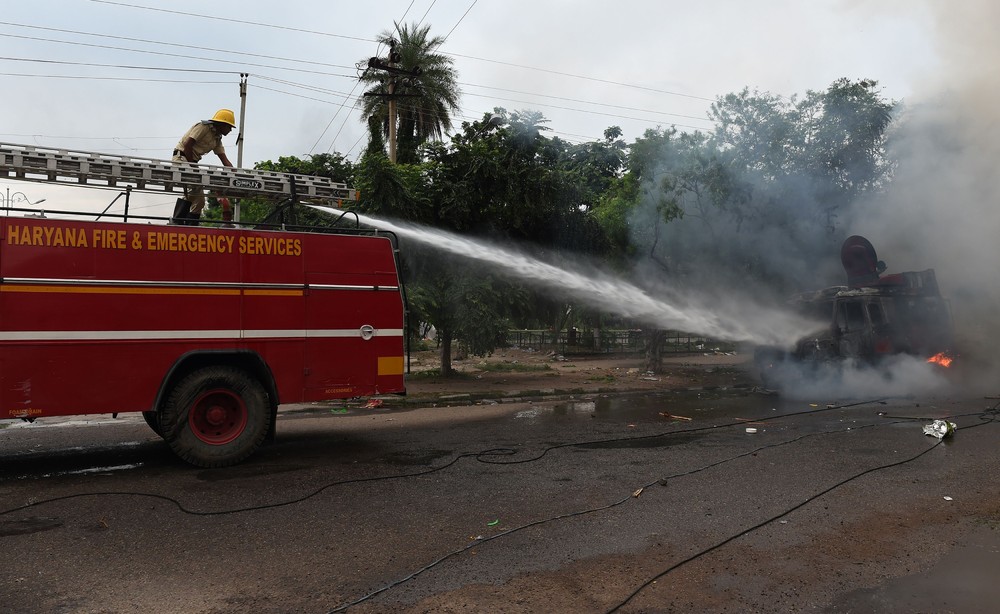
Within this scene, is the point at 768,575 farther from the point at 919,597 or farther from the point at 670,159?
the point at 670,159

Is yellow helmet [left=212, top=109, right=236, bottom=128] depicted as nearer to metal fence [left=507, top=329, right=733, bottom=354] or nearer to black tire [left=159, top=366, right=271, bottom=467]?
black tire [left=159, top=366, right=271, bottom=467]

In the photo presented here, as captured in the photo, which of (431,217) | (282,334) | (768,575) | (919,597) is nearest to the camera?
(919,597)

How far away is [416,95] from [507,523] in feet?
70.7

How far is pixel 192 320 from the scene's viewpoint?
6562mm

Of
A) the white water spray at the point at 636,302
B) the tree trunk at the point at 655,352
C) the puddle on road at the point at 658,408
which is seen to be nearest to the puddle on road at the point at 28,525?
the puddle on road at the point at 658,408

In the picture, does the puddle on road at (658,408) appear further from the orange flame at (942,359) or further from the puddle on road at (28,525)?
the puddle on road at (28,525)

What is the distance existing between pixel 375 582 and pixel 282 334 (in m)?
3.76

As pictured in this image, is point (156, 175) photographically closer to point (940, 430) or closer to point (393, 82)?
point (940, 430)

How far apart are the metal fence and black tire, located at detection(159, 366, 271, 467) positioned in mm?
19739

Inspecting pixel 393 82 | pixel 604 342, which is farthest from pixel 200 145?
pixel 604 342

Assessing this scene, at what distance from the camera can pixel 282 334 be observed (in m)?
6.97

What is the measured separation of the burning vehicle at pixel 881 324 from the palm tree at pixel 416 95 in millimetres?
16003

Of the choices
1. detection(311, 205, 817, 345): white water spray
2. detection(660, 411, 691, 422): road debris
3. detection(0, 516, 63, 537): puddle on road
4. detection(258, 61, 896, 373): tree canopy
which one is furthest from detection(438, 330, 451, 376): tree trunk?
detection(0, 516, 63, 537): puddle on road

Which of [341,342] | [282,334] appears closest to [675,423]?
[341,342]
